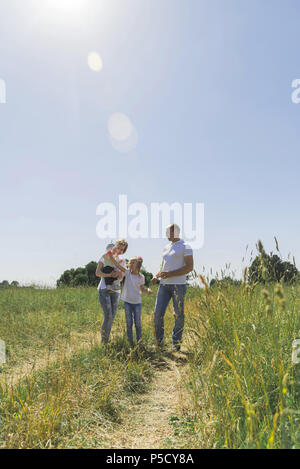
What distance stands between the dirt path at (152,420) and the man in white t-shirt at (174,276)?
4.15 feet

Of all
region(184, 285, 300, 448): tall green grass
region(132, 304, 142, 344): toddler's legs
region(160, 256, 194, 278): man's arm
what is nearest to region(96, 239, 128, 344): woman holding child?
region(132, 304, 142, 344): toddler's legs

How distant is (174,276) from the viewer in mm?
5113

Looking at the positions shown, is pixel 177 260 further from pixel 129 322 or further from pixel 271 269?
pixel 271 269

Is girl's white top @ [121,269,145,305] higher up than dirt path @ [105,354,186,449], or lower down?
higher up

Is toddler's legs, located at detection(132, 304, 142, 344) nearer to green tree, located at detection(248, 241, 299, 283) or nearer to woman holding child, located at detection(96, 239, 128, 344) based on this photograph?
woman holding child, located at detection(96, 239, 128, 344)

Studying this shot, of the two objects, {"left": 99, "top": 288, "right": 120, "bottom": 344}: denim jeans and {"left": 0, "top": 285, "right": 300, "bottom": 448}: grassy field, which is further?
{"left": 99, "top": 288, "right": 120, "bottom": 344}: denim jeans

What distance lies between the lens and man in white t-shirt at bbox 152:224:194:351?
199 inches

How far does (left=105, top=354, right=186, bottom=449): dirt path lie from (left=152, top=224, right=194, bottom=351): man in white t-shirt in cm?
126

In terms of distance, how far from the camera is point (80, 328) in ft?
23.3

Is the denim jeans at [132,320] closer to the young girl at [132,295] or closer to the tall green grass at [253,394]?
the young girl at [132,295]

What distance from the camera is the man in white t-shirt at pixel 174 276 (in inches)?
199

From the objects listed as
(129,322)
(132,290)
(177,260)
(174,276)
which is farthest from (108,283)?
(177,260)
